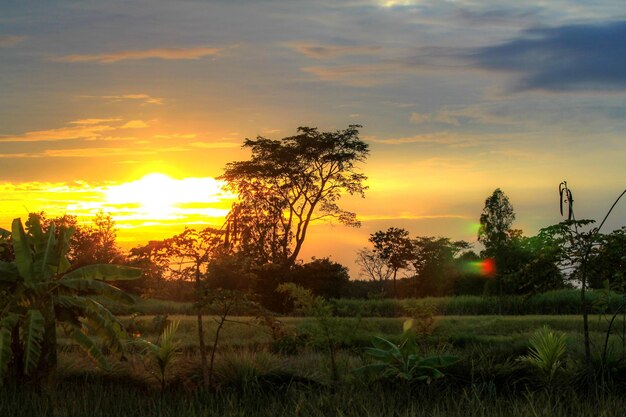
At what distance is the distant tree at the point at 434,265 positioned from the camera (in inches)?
1793

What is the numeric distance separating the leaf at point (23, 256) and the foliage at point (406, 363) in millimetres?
6736

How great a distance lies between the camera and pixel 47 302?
14.9 metres

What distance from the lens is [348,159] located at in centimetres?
4875

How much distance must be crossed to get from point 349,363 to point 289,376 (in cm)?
146

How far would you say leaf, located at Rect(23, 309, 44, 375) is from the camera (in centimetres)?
1345

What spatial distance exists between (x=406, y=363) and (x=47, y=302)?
283 inches

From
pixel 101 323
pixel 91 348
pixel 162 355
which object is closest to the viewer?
pixel 162 355

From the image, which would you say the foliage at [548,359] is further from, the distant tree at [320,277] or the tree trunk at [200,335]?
the distant tree at [320,277]

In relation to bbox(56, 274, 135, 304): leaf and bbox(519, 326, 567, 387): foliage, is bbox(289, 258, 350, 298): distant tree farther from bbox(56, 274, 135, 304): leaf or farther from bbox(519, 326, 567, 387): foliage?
bbox(519, 326, 567, 387): foliage

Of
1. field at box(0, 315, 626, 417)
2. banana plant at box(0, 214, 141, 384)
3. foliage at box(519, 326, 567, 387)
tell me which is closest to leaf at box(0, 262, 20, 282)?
banana plant at box(0, 214, 141, 384)

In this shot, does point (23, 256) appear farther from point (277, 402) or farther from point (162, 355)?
point (277, 402)

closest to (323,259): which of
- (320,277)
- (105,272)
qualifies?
(320,277)

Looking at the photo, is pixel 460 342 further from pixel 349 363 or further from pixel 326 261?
pixel 326 261

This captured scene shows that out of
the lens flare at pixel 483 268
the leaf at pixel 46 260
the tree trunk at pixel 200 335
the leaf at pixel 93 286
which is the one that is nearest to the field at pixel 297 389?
the tree trunk at pixel 200 335
